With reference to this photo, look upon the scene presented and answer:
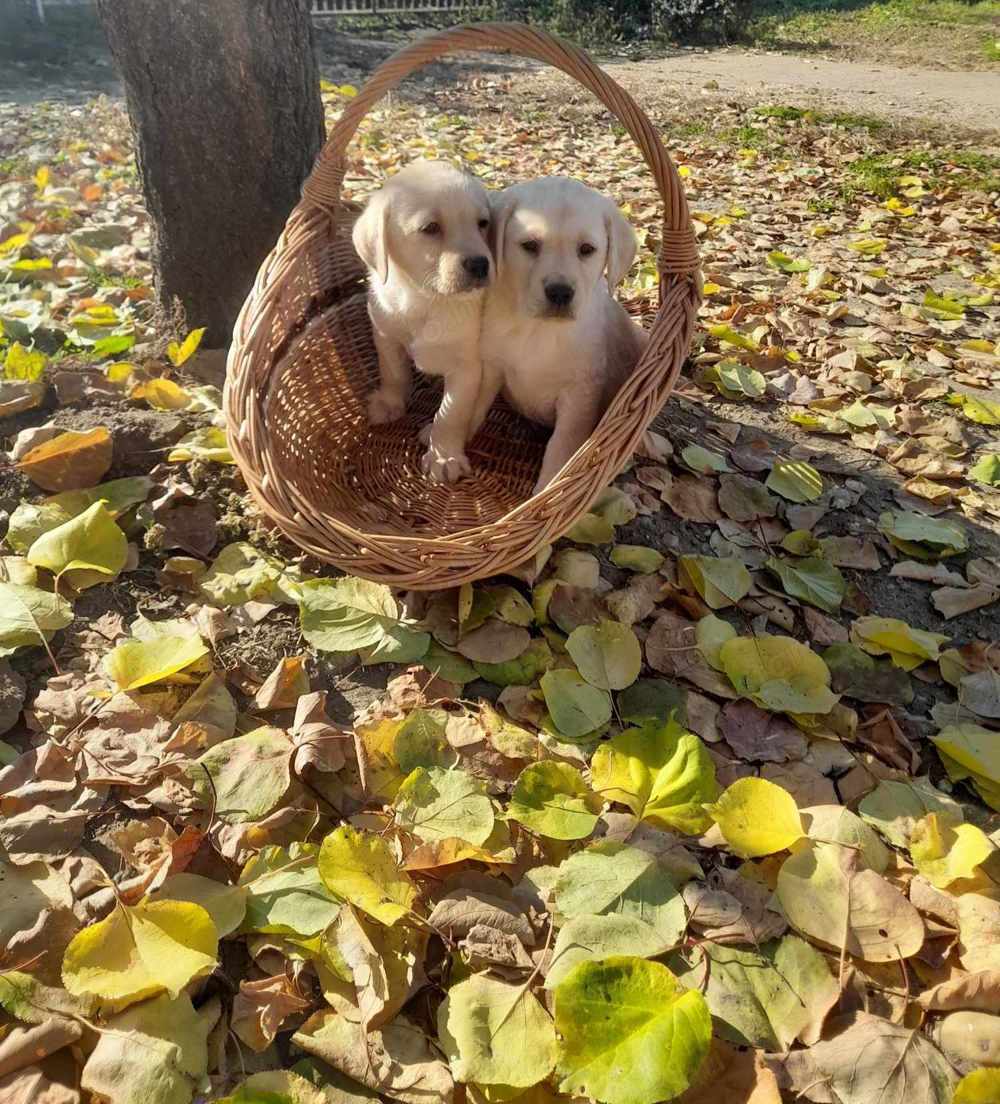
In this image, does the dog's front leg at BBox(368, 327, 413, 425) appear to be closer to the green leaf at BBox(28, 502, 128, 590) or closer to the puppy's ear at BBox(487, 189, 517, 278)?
the puppy's ear at BBox(487, 189, 517, 278)

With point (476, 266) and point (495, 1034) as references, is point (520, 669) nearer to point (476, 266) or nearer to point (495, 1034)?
point (495, 1034)

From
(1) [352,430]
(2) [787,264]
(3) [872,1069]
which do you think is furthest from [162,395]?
(2) [787,264]

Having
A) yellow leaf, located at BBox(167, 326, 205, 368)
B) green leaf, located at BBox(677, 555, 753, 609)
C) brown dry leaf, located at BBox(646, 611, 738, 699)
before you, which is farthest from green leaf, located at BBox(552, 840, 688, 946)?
yellow leaf, located at BBox(167, 326, 205, 368)

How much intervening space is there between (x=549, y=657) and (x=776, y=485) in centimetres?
84

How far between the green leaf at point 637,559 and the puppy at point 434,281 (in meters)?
0.48

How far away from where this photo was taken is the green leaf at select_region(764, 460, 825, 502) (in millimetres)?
2182

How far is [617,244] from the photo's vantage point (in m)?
1.97

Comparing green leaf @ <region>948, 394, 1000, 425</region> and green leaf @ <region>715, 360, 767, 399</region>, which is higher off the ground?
green leaf @ <region>715, 360, 767, 399</region>

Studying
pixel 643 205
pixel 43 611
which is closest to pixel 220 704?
pixel 43 611

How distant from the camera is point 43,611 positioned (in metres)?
1.71

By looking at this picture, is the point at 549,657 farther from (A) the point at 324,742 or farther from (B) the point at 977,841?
(B) the point at 977,841

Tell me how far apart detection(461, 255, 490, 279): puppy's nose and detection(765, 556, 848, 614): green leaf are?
0.89 metres

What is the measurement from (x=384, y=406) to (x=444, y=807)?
132 centimetres

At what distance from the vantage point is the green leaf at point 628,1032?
1.02m
